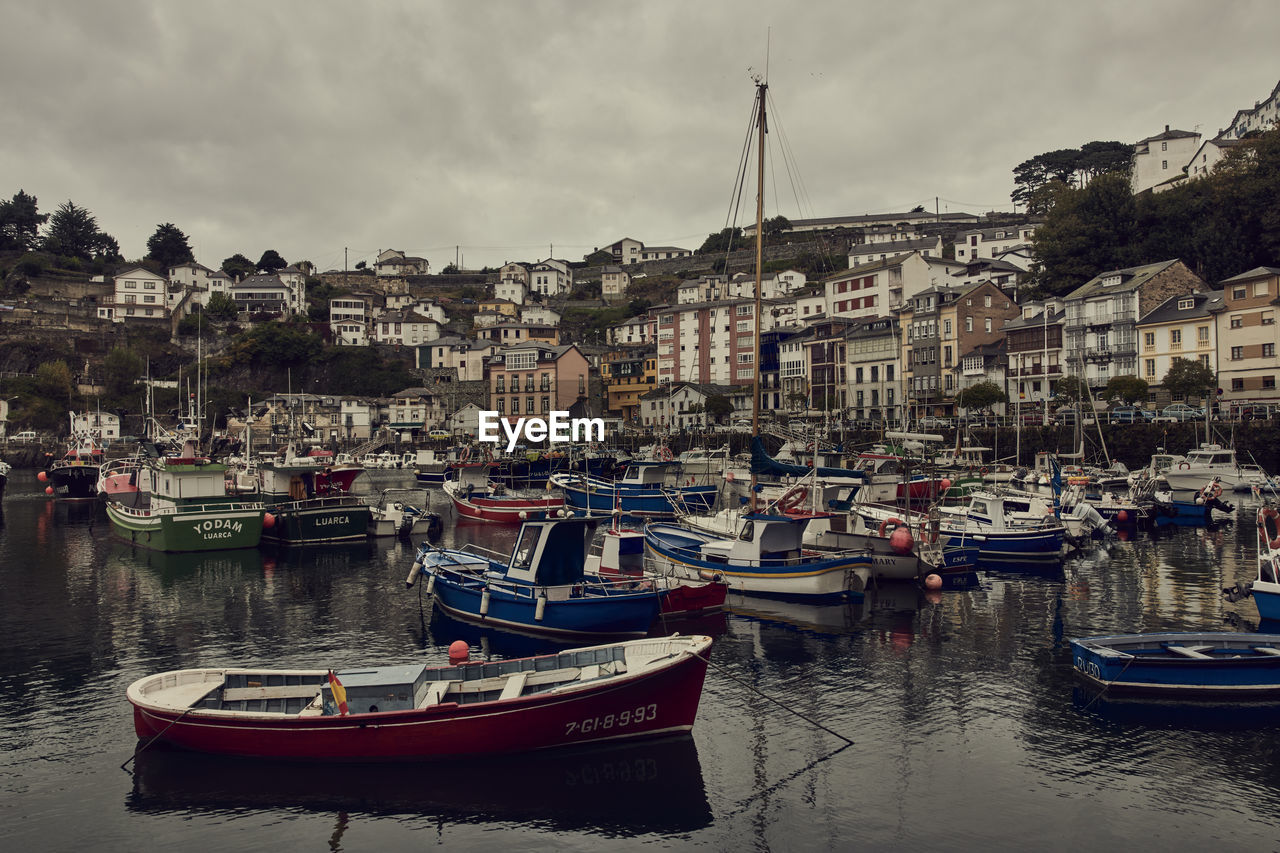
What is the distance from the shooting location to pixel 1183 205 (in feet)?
260

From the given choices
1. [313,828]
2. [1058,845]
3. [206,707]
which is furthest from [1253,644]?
[206,707]

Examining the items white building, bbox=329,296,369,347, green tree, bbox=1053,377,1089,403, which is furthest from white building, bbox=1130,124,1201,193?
white building, bbox=329,296,369,347

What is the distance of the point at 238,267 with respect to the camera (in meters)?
154

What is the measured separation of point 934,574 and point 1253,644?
1195 cm

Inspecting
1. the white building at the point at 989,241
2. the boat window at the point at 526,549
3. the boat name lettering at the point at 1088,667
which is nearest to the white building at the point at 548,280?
the white building at the point at 989,241

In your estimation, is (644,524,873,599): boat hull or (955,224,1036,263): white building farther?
(955,224,1036,263): white building

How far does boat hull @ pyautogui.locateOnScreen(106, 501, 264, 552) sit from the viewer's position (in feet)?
130

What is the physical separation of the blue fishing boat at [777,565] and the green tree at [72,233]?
150 meters

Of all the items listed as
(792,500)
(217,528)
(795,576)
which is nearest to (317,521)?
(217,528)

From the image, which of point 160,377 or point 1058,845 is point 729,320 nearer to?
point 160,377

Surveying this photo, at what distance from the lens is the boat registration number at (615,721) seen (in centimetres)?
→ 1558

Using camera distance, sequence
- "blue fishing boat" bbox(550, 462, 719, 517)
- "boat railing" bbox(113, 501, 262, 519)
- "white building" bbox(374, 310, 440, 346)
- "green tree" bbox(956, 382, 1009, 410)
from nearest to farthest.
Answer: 1. "boat railing" bbox(113, 501, 262, 519)
2. "blue fishing boat" bbox(550, 462, 719, 517)
3. "green tree" bbox(956, 382, 1009, 410)
4. "white building" bbox(374, 310, 440, 346)

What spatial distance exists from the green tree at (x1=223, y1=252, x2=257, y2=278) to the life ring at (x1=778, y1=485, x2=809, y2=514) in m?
145

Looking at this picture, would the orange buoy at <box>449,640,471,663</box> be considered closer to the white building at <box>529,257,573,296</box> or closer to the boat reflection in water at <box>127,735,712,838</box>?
the boat reflection in water at <box>127,735,712,838</box>
